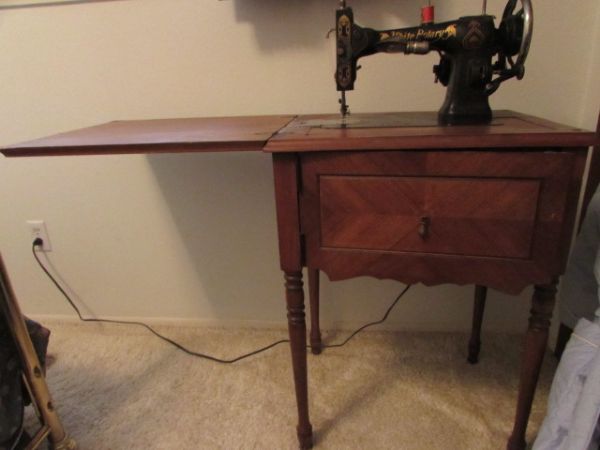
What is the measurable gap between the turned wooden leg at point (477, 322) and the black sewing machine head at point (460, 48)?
1.78 ft

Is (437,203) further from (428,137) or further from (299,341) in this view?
(299,341)

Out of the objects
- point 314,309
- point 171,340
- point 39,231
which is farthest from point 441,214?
point 39,231

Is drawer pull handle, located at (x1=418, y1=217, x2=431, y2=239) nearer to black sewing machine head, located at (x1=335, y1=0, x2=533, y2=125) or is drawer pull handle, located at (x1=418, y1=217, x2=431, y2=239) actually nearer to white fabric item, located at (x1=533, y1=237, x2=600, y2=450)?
black sewing machine head, located at (x1=335, y1=0, x2=533, y2=125)

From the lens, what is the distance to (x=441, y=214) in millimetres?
661

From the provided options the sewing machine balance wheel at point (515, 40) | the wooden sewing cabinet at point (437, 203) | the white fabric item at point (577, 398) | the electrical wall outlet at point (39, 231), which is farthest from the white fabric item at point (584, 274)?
the electrical wall outlet at point (39, 231)

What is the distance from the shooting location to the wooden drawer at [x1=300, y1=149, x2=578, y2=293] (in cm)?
62

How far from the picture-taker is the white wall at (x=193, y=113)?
1.04m

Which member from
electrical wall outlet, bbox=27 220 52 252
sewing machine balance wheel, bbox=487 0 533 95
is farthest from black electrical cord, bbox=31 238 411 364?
sewing machine balance wheel, bbox=487 0 533 95

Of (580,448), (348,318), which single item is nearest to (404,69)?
(348,318)

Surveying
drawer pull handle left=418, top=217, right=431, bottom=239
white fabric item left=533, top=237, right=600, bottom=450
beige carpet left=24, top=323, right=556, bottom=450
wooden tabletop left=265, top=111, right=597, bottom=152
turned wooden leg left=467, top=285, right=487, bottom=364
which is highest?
wooden tabletop left=265, top=111, right=597, bottom=152

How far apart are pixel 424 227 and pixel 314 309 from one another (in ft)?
1.92

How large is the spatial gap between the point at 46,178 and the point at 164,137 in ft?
2.68

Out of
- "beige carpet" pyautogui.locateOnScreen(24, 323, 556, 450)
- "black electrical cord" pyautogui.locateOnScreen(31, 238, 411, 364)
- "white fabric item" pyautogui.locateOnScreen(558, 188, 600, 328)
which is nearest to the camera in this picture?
"white fabric item" pyautogui.locateOnScreen(558, 188, 600, 328)

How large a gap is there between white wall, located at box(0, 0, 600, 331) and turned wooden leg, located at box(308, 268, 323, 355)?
0.14 m
